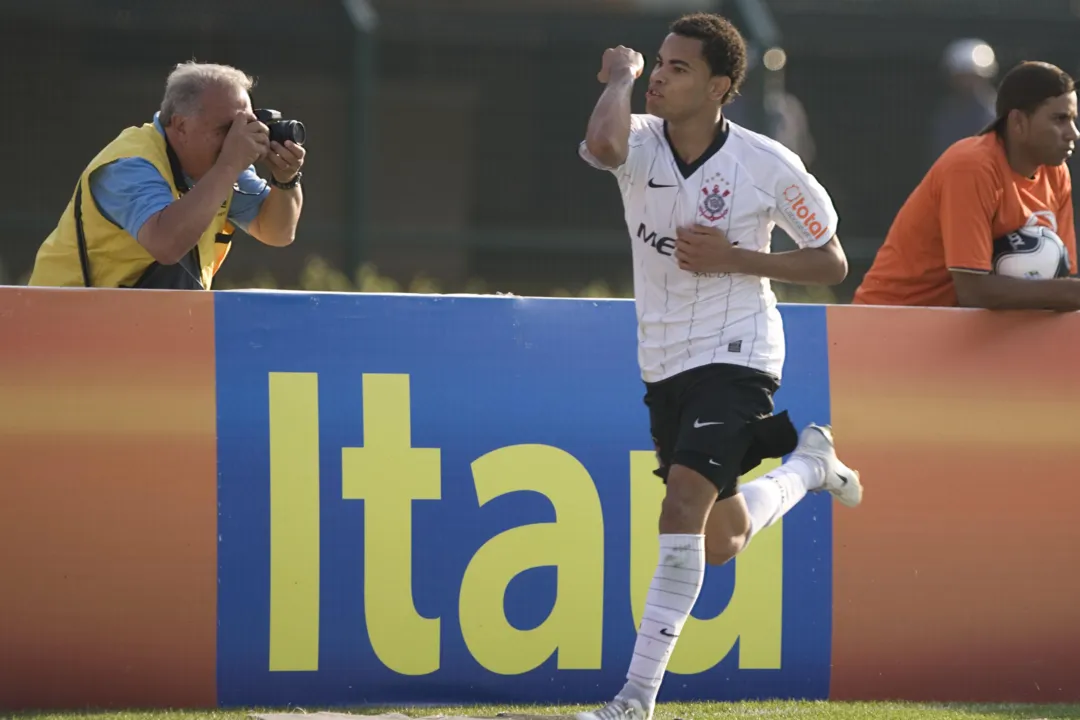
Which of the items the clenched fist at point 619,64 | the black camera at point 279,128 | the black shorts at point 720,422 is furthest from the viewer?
the black camera at point 279,128

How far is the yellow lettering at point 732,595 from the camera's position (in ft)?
18.5

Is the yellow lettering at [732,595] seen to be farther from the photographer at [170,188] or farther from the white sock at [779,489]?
the photographer at [170,188]

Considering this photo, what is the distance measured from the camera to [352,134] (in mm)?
13250

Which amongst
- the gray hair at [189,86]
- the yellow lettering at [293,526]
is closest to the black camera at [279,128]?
the gray hair at [189,86]

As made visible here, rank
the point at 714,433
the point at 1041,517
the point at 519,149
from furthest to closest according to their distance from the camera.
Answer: the point at 519,149
the point at 1041,517
the point at 714,433

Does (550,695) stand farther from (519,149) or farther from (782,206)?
(519,149)

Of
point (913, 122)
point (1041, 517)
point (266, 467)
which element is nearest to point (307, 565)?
point (266, 467)

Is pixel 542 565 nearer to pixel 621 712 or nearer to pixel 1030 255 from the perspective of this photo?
pixel 621 712

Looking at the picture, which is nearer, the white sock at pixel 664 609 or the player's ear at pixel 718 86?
the white sock at pixel 664 609

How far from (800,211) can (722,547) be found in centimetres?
105

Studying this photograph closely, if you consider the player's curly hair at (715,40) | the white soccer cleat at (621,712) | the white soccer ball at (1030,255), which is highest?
the player's curly hair at (715,40)

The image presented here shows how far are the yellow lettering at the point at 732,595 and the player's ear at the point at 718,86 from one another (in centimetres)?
129

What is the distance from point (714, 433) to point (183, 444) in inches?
67.4

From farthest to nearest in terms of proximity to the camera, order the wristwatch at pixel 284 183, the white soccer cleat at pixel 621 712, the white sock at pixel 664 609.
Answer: the wristwatch at pixel 284 183
the white sock at pixel 664 609
the white soccer cleat at pixel 621 712
